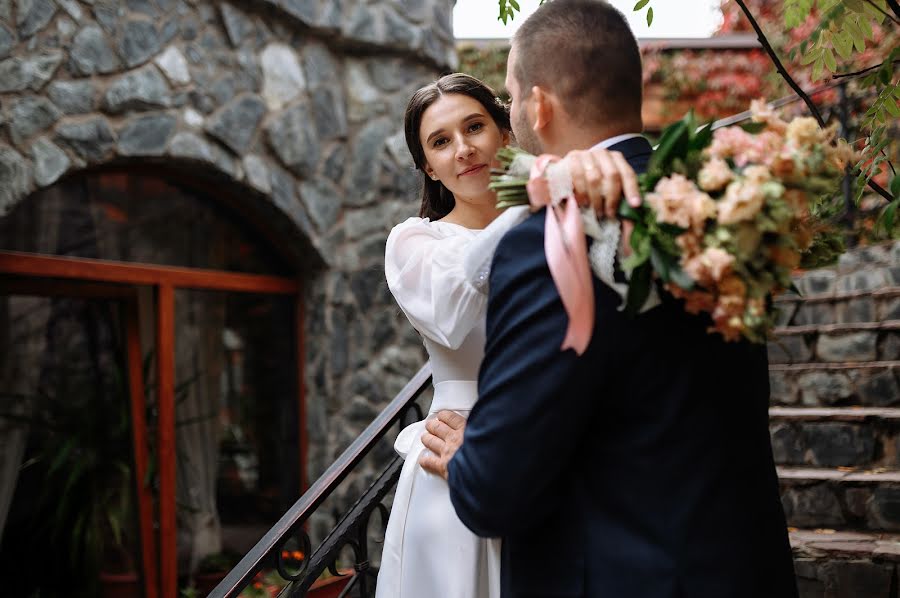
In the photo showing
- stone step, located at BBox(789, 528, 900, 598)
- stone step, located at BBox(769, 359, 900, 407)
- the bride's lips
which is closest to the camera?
the bride's lips

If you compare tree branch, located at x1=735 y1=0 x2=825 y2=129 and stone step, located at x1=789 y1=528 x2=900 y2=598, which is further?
stone step, located at x1=789 y1=528 x2=900 y2=598

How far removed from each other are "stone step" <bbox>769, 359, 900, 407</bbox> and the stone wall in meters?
2.25

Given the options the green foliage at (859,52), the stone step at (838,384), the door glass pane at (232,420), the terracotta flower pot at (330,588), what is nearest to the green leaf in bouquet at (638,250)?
the green foliage at (859,52)

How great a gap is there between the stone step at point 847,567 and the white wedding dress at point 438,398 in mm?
1601

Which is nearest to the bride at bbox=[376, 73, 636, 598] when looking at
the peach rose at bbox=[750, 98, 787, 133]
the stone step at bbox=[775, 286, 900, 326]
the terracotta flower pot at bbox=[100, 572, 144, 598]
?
the peach rose at bbox=[750, 98, 787, 133]

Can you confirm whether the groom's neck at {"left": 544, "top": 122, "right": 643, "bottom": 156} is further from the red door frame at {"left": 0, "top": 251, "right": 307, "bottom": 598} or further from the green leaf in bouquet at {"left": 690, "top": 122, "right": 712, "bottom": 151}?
the red door frame at {"left": 0, "top": 251, "right": 307, "bottom": 598}

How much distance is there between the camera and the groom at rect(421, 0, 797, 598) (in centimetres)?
112

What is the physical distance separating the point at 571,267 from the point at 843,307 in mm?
4273

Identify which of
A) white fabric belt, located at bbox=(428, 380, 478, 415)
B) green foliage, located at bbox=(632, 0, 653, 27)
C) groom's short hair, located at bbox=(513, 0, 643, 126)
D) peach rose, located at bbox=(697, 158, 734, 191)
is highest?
green foliage, located at bbox=(632, 0, 653, 27)

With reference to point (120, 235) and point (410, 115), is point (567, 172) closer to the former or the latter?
point (410, 115)

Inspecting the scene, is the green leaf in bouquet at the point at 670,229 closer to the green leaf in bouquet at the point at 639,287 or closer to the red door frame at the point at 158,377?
the green leaf in bouquet at the point at 639,287

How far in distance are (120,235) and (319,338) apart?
1446 millimetres

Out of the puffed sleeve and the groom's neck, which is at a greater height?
the groom's neck

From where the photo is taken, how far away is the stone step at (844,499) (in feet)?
9.51
